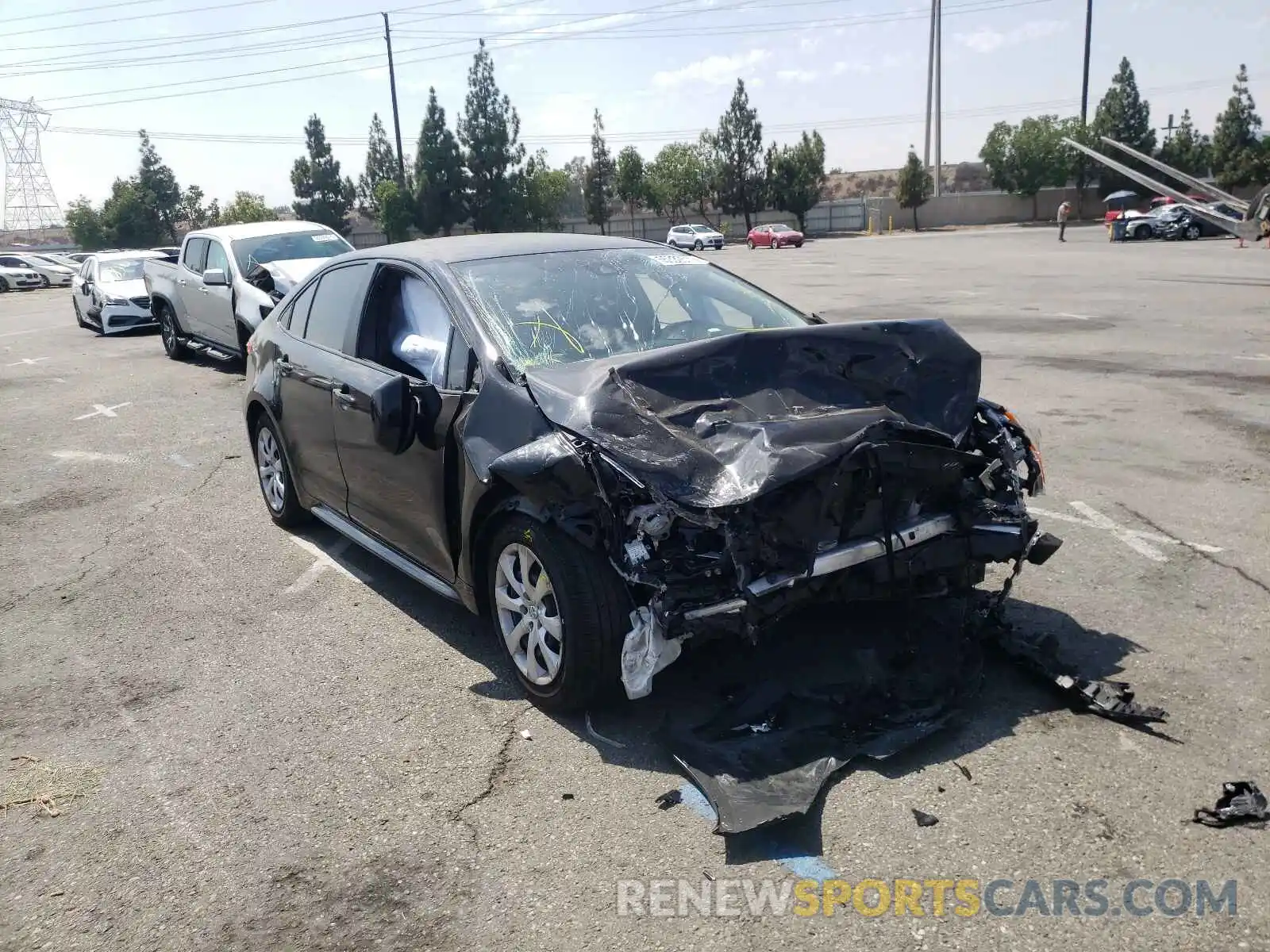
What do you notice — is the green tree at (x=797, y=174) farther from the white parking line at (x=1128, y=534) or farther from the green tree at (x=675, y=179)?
the white parking line at (x=1128, y=534)

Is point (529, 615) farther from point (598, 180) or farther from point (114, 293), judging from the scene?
point (598, 180)

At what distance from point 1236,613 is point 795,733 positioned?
2.37 m

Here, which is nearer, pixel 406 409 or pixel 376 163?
pixel 406 409

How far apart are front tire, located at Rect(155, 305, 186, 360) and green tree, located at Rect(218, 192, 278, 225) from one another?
6023 centimetres

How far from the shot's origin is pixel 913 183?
225 ft

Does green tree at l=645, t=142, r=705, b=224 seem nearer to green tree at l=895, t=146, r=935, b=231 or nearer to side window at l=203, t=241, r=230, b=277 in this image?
green tree at l=895, t=146, r=935, b=231

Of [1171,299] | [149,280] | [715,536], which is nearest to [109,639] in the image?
[715,536]

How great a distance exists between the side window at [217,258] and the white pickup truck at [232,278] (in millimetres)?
10

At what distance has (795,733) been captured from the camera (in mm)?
3566

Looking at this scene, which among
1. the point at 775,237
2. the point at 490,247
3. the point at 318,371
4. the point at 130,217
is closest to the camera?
the point at 490,247

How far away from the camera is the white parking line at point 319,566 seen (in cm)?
560

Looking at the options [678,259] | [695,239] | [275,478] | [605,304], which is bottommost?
[275,478]

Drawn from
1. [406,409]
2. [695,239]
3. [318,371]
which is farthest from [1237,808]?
[695,239]

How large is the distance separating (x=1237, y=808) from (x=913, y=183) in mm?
70846
